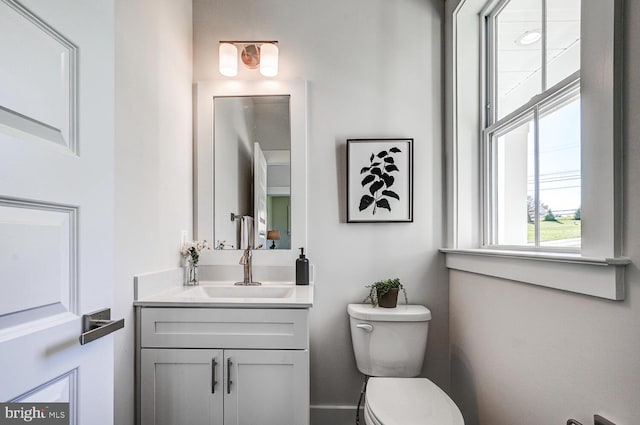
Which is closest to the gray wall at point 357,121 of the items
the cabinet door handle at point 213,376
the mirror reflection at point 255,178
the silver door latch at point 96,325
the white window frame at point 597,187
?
the mirror reflection at point 255,178

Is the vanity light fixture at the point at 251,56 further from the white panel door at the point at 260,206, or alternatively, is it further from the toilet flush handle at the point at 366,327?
the toilet flush handle at the point at 366,327

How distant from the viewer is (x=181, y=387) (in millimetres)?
1328

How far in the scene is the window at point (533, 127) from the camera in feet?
3.90

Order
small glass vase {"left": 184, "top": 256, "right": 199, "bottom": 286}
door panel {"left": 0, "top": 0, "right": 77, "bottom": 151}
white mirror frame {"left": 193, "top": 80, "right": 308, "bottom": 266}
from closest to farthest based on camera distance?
door panel {"left": 0, "top": 0, "right": 77, "bottom": 151} < small glass vase {"left": 184, "top": 256, "right": 199, "bottom": 286} < white mirror frame {"left": 193, "top": 80, "right": 308, "bottom": 266}

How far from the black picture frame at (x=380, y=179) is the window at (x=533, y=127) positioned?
0.41 m

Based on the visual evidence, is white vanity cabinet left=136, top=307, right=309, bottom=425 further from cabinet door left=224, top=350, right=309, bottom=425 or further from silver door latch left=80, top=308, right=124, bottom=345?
silver door latch left=80, top=308, right=124, bottom=345

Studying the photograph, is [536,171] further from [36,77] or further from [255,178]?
[36,77]

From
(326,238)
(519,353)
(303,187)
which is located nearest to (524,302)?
(519,353)

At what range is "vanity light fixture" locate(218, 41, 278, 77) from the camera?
190 cm

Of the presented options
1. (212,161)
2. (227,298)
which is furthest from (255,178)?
(227,298)

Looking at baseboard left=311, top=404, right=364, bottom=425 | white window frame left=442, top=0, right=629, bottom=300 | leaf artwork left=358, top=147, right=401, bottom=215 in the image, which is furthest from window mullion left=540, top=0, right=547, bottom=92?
baseboard left=311, top=404, right=364, bottom=425

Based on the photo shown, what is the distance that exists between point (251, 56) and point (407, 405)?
1.89m

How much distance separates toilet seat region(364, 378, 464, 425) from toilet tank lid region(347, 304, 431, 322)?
29cm

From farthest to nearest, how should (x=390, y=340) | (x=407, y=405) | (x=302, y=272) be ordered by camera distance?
(x=302, y=272) < (x=390, y=340) < (x=407, y=405)
